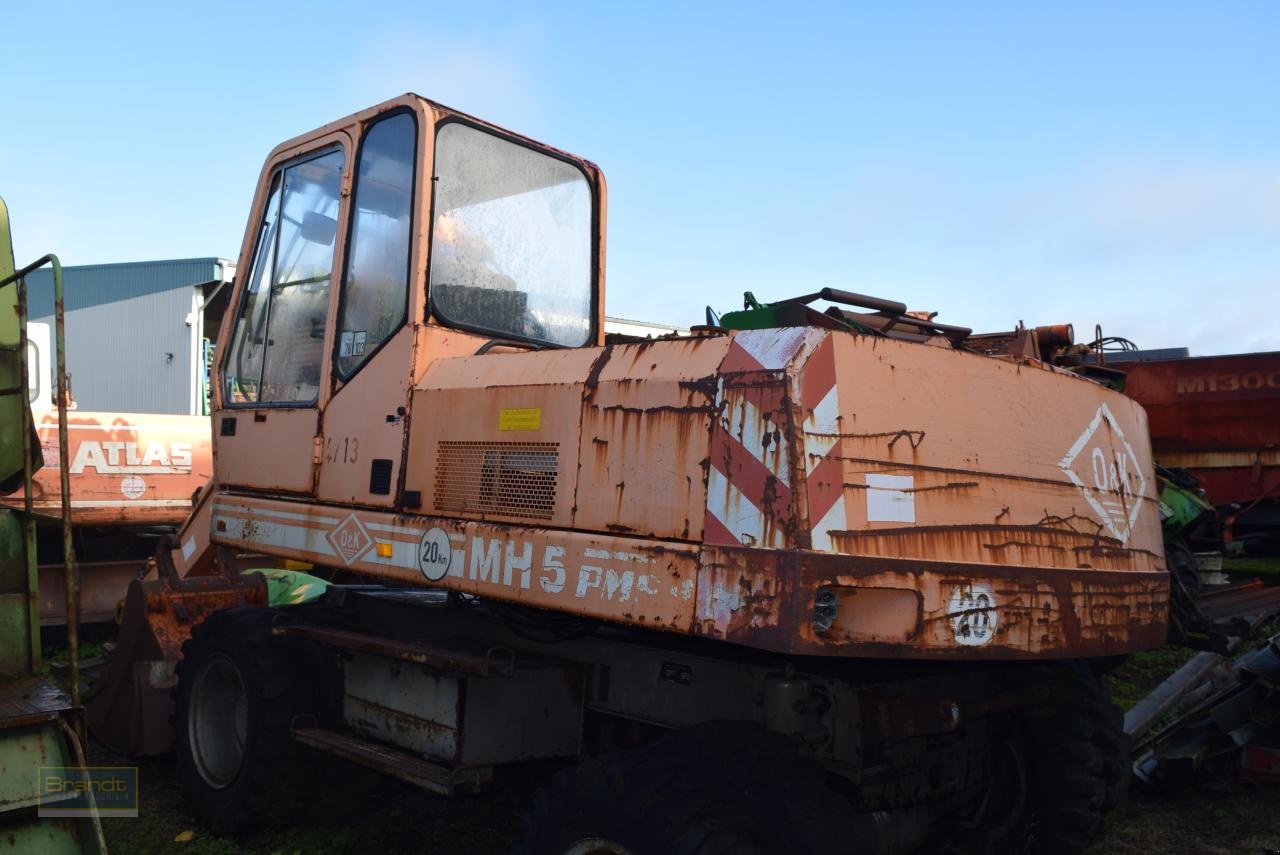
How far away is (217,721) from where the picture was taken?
4.92 m

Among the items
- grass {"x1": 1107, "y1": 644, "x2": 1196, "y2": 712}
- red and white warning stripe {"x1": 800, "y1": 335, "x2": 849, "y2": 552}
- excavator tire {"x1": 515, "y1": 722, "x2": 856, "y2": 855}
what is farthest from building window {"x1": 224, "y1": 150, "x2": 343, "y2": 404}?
grass {"x1": 1107, "y1": 644, "x2": 1196, "y2": 712}

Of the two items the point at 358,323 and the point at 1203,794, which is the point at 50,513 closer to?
the point at 358,323

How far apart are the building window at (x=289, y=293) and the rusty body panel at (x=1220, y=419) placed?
26.4 feet

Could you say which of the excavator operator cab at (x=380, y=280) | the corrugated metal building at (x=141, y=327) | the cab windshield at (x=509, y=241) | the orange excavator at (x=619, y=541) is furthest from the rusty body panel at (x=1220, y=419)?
the corrugated metal building at (x=141, y=327)

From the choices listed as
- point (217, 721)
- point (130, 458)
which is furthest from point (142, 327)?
point (217, 721)

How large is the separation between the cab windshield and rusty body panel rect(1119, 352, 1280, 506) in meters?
7.17

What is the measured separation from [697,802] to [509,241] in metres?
2.50

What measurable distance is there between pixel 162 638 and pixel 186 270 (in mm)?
15536

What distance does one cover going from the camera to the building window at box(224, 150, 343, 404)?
458 centimetres

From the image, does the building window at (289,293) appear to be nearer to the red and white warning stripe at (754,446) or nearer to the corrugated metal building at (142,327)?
the red and white warning stripe at (754,446)

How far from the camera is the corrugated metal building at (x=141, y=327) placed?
18.9 m

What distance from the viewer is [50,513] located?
7941mm

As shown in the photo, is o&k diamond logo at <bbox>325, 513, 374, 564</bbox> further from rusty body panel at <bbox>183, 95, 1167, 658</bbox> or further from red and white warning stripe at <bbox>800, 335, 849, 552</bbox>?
red and white warning stripe at <bbox>800, 335, 849, 552</bbox>

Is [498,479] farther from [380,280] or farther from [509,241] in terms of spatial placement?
[509,241]
